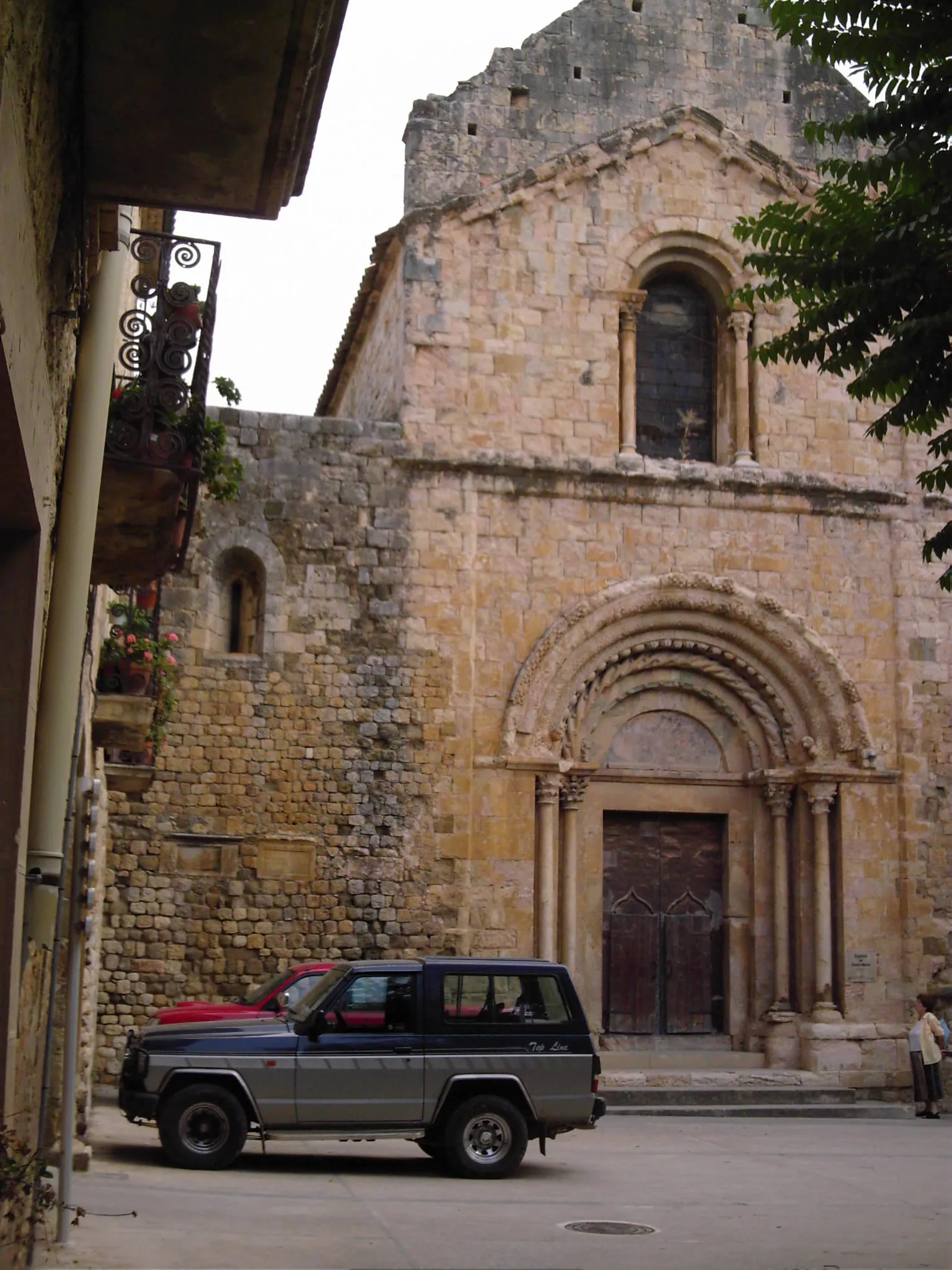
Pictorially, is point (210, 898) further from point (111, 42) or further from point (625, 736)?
point (111, 42)

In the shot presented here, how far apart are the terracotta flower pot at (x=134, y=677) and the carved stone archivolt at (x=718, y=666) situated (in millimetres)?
6198

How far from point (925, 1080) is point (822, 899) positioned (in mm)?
2160

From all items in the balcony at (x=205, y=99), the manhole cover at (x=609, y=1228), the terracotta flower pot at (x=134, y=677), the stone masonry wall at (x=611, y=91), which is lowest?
the manhole cover at (x=609, y=1228)

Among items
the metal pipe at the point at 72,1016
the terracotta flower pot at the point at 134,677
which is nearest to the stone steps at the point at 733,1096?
the terracotta flower pot at the point at 134,677

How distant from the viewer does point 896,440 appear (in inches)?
Result: 728

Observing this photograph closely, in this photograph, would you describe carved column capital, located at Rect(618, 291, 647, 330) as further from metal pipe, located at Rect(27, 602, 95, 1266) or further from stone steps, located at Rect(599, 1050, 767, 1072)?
metal pipe, located at Rect(27, 602, 95, 1266)

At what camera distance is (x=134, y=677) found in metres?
11.8

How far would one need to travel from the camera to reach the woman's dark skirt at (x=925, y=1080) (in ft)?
53.4

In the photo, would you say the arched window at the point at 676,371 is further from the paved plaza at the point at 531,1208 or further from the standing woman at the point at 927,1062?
the paved plaza at the point at 531,1208

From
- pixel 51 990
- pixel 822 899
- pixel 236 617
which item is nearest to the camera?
pixel 51 990

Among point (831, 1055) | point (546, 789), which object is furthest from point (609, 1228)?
point (831, 1055)

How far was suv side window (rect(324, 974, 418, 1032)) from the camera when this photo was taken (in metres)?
11.0

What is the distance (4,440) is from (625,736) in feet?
45.2

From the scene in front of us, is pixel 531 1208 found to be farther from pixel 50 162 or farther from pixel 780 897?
pixel 780 897
